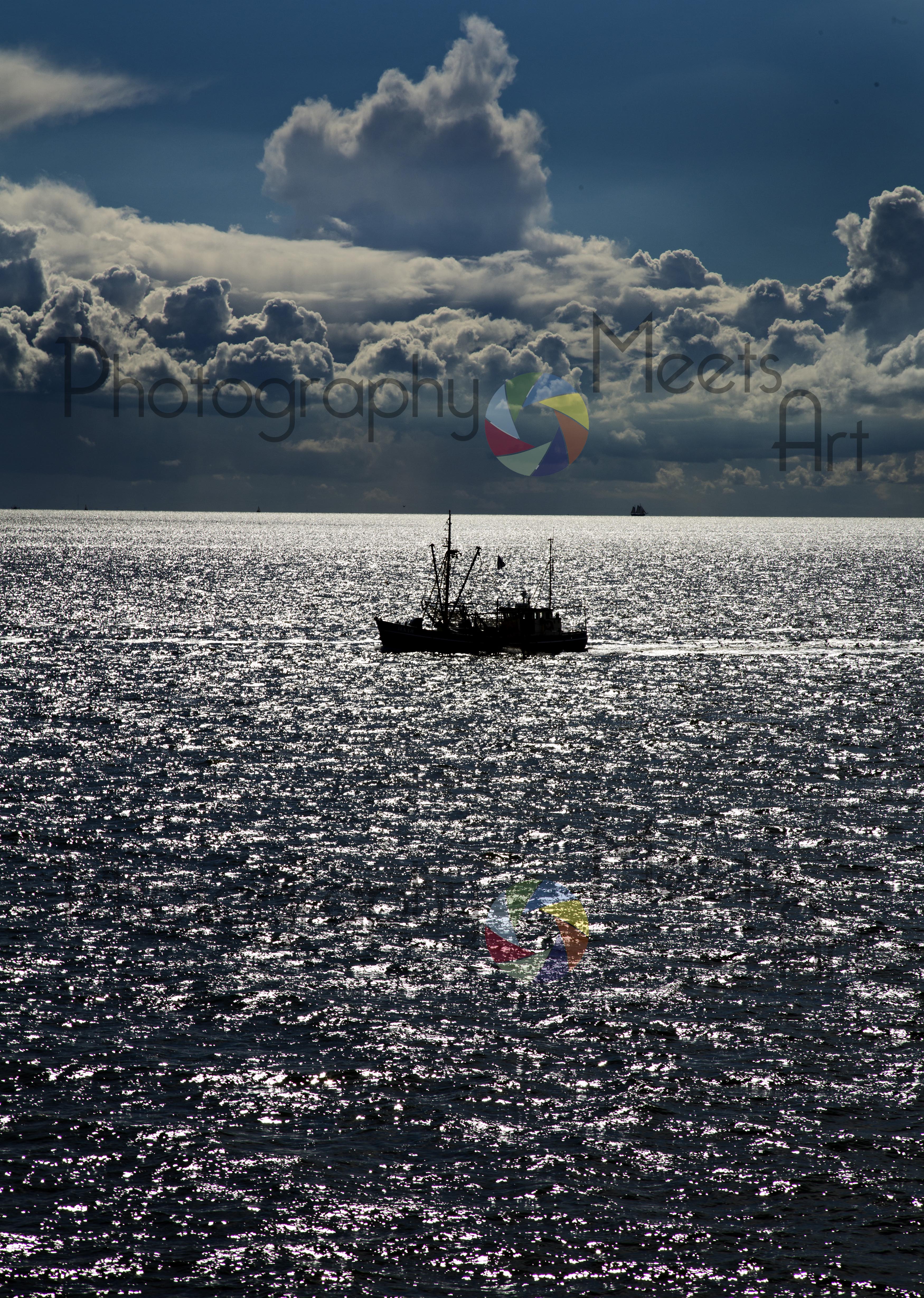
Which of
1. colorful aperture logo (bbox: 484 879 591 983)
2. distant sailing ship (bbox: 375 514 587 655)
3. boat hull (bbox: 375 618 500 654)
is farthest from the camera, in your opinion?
boat hull (bbox: 375 618 500 654)

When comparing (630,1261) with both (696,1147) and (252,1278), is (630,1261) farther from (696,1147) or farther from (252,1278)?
(252,1278)

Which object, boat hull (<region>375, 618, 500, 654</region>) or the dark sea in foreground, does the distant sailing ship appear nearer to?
boat hull (<region>375, 618, 500, 654</region>)

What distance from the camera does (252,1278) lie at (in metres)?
20.2

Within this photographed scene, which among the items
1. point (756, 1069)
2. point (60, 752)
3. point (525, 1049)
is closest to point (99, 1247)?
point (525, 1049)

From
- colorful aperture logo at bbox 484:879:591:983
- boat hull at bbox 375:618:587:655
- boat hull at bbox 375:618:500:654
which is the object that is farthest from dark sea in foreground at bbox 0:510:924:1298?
boat hull at bbox 375:618:500:654

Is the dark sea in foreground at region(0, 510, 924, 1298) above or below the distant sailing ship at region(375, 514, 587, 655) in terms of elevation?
below

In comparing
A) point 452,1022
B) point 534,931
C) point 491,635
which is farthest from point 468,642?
point 452,1022

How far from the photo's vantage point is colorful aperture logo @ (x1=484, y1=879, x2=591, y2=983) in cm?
3512

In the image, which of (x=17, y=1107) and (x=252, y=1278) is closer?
(x=252, y=1278)

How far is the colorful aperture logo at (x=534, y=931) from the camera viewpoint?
115ft

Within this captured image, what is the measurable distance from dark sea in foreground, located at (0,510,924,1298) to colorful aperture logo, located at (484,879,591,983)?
739 millimetres

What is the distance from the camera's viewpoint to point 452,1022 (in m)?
30.8

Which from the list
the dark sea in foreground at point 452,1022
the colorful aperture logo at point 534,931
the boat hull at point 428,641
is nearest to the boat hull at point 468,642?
the boat hull at point 428,641

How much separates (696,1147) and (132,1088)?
13.3 meters
